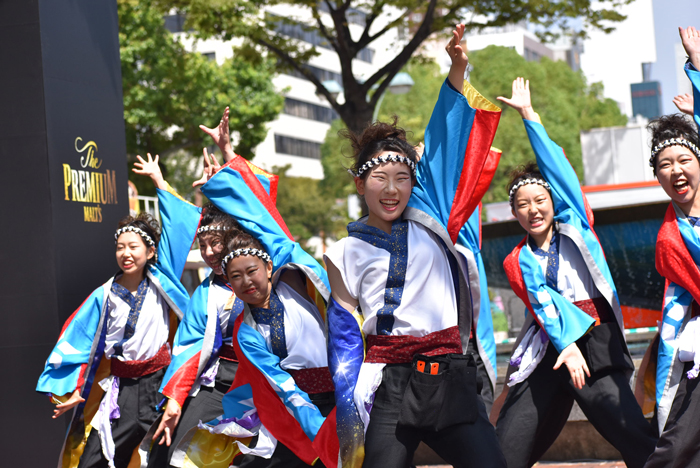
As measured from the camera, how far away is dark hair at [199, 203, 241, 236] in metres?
4.78

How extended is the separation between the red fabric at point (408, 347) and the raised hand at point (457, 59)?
3.35ft

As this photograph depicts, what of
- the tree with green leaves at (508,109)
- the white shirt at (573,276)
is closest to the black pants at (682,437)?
the white shirt at (573,276)

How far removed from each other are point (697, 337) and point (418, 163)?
1.49 meters

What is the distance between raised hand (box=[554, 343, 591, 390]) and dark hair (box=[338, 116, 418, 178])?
1.19 metres

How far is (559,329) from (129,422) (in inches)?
104

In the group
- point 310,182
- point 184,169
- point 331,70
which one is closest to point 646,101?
point 331,70

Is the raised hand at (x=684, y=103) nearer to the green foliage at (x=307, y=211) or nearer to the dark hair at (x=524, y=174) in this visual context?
the dark hair at (x=524, y=174)

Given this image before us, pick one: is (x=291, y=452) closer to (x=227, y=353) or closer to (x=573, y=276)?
(x=227, y=353)

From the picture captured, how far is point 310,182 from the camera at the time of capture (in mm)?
39969

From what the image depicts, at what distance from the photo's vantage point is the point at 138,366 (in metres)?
4.94

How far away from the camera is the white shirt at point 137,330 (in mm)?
4941

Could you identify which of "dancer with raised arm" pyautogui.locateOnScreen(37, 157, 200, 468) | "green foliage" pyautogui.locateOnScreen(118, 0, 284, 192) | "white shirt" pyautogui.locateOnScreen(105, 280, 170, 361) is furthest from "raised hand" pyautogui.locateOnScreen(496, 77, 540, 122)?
"green foliage" pyautogui.locateOnScreen(118, 0, 284, 192)

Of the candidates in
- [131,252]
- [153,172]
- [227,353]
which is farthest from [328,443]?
[153,172]

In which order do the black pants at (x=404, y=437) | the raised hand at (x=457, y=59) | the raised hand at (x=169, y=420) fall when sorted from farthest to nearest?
the raised hand at (x=169, y=420) → the raised hand at (x=457, y=59) → the black pants at (x=404, y=437)
